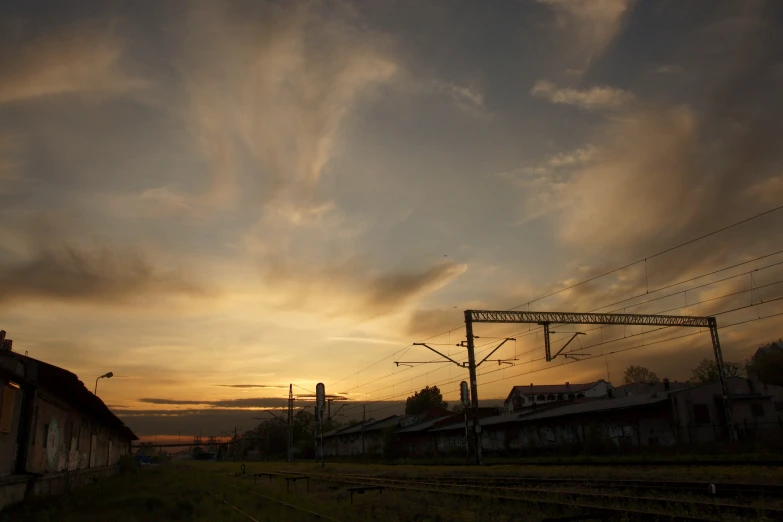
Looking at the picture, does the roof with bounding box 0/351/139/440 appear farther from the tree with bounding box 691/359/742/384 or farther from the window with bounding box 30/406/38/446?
the tree with bounding box 691/359/742/384

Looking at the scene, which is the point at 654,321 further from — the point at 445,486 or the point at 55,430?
the point at 55,430

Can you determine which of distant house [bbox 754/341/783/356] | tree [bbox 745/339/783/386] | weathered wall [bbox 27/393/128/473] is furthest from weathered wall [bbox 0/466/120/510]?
distant house [bbox 754/341/783/356]

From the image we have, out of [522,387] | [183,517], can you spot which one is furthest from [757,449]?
[522,387]

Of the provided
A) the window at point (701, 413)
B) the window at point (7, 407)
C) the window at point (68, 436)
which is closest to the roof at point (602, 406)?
the window at point (701, 413)

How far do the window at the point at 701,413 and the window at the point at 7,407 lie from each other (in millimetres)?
45013

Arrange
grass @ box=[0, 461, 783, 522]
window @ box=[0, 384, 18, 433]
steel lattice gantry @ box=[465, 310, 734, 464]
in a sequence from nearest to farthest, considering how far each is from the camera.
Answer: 1. grass @ box=[0, 461, 783, 522]
2. window @ box=[0, 384, 18, 433]
3. steel lattice gantry @ box=[465, 310, 734, 464]

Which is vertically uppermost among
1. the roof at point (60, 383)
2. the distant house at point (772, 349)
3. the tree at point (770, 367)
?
the distant house at point (772, 349)

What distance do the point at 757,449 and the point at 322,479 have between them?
27271 millimetres

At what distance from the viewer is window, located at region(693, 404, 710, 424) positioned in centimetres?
4369

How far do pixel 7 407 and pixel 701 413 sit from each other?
4629 cm

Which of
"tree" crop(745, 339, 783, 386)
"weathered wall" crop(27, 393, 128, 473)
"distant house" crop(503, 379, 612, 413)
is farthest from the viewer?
"distant house" crop(503, 379, 612, 413)

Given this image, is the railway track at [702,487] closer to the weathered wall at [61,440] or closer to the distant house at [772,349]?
the weathered wall at [61,440]

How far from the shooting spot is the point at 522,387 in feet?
402

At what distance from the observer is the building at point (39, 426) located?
1806cm
